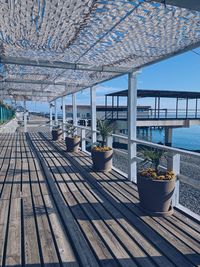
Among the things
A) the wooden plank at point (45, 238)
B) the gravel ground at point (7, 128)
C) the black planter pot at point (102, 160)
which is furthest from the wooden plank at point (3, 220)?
the gravel ground at point (7, 128)

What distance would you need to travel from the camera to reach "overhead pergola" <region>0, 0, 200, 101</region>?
2.22m

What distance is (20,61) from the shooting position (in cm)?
405

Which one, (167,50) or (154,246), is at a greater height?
(167,50)

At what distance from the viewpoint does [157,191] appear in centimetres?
288

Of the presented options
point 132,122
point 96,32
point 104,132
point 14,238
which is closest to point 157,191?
point 14,238

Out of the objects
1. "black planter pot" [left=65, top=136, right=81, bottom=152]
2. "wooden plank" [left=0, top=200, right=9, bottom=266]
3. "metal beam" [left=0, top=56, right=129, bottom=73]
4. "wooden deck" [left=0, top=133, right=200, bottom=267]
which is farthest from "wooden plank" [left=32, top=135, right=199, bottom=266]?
"black planter pot" [left=65, top=136, right=81, bottom=152]

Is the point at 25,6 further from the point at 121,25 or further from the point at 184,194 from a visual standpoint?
the point at 184,194

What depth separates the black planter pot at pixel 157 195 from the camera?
113 inches

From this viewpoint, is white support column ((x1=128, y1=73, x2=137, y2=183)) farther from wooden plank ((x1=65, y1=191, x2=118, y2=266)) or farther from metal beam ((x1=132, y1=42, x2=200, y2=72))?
wooden plank ((x1=65, y1=191, x2=118, y2=266))

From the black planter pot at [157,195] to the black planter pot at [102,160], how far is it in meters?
1.99

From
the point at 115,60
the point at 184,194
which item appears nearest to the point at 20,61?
the point at 115,60

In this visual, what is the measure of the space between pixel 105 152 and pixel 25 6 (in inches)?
129

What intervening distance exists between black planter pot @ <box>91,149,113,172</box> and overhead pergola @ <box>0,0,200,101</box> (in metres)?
1.78

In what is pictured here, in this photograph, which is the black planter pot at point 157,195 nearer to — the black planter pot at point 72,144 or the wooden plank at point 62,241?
the wooden plank at point 62,241
